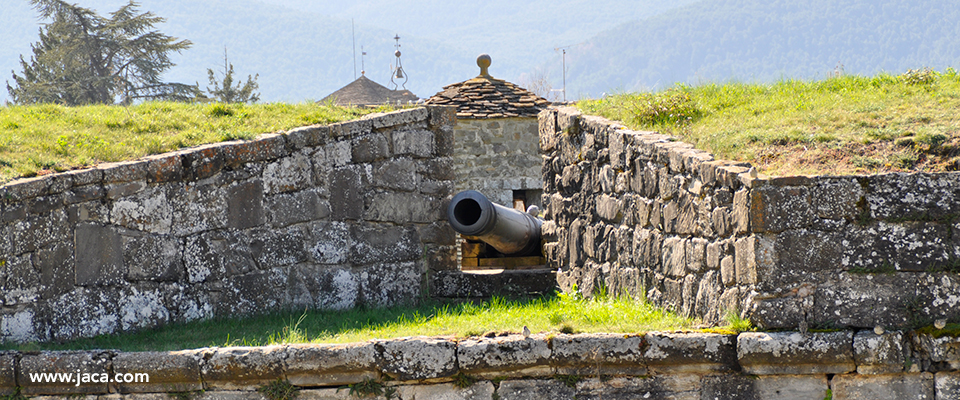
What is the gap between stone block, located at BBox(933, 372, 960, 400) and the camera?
452cm

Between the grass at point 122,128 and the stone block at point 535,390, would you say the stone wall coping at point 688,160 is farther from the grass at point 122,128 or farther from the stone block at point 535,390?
the grass at point 122,128

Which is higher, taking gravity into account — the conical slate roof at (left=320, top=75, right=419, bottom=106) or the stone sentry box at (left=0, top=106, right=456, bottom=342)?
the conical slate roof at (left=320, top=75, right=419, bottom=106)

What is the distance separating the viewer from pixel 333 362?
17.2 ft

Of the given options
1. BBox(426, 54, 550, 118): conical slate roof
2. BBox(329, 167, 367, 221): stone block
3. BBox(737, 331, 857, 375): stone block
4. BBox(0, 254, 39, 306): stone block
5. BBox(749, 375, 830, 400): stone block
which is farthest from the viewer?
BBox(426, 54, 550, 118): conical slate roof

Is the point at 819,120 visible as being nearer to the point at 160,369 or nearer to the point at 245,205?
the point at 245,205

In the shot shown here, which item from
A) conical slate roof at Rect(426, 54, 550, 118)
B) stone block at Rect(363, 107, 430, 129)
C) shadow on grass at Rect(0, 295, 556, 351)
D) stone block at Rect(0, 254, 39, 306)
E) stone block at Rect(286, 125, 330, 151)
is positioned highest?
conical slate roof at Rect(426, 54, 550, 118)

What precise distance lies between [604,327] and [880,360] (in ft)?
5.41

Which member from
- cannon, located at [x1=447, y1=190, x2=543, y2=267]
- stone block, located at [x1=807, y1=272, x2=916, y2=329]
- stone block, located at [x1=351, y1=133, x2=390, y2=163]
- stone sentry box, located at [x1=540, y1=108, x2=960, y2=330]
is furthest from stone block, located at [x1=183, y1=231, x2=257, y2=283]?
stone block, located at [x1=807, y1=272, x2=916, y2=329]

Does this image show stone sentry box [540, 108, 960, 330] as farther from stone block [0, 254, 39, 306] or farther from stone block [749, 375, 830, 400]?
stone block [0, 254, 39, 306]

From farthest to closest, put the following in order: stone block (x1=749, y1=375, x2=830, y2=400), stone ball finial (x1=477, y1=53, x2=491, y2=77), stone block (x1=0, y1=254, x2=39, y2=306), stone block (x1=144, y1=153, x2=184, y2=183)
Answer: stone ball finial (x1=477, y1=53, x2=491, y2=77) < stone block (x1=144, y1=153, x2=184, y2=183) < stone block (x1=0, y1=254, x2=39, y2=306) < stone block (x1=749, y1=375, x2=830, y2=400)

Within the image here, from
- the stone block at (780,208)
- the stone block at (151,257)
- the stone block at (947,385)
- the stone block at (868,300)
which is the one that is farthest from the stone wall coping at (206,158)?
the stone block at (947,385)

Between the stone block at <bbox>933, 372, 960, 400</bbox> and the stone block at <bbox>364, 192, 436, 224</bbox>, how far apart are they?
179 inches

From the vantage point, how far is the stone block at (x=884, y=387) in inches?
180

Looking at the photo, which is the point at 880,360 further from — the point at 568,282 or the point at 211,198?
the point at 211,198
